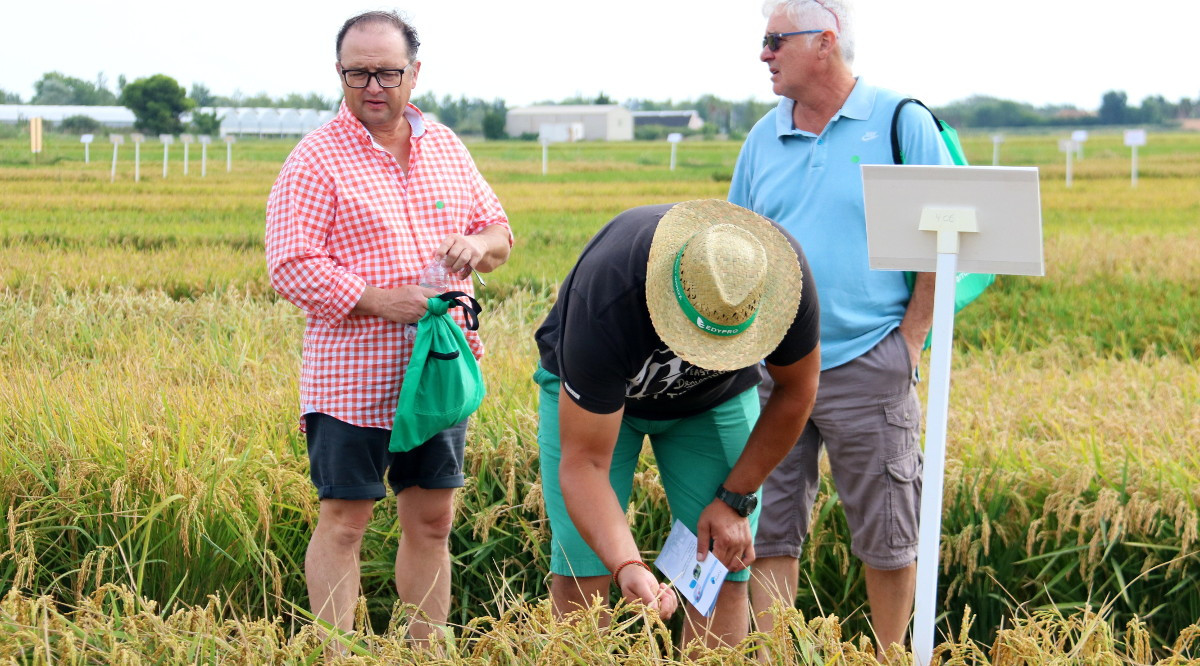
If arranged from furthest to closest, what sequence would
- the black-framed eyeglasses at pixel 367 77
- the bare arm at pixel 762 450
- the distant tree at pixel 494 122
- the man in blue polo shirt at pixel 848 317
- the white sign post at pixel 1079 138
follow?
the distant tree at pixel 494 122
the white sign post at pixel 1079 138
the man in blue polo shirt at pixel 848 317
the black-framed eyeglasses at pixel 367 77
the bare arm at pixel 762 450

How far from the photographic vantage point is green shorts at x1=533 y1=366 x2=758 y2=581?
8.80 feet

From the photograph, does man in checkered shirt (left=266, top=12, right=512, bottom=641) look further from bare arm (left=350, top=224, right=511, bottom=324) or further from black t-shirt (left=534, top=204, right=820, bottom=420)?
black t-shirt (left=534, top=204, right=820, bottom=420)

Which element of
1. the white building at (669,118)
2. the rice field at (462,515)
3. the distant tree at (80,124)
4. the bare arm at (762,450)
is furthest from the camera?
the white building at (669,118)

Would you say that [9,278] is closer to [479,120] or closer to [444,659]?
[444,659]

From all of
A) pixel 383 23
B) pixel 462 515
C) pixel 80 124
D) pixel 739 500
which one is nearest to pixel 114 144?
pixel 80 124

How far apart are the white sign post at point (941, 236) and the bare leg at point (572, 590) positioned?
762 mm

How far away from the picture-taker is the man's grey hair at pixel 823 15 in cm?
306

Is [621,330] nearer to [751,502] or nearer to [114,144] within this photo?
[751,502]

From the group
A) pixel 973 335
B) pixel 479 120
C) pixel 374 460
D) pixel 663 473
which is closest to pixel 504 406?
pixel 374 460

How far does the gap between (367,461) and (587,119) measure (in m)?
69.5

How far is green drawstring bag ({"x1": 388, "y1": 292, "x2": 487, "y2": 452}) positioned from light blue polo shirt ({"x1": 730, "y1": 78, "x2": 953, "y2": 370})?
37.0 inches

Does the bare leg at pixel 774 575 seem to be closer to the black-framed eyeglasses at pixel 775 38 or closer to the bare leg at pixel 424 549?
the bare leg at pixel 424 549

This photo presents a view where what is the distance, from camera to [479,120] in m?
57.5

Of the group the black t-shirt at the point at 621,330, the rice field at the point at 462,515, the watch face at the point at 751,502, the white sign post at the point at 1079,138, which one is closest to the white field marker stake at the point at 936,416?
the rice field at the point at 462,515
